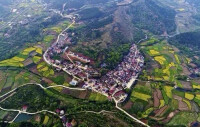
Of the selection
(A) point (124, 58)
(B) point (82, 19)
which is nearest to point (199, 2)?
(B) point (82, 19)

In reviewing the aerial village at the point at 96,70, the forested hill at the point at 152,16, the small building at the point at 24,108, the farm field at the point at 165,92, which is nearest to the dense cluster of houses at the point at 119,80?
the aerial village at the point at 96,70

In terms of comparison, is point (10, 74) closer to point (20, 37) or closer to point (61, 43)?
point (61, 43)

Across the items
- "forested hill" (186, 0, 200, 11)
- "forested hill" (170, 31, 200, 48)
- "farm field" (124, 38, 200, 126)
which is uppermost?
"farm field" (124, 38, 200, 126)

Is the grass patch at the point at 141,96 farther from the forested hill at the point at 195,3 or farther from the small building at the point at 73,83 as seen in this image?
the forested hill at the point at 195,3

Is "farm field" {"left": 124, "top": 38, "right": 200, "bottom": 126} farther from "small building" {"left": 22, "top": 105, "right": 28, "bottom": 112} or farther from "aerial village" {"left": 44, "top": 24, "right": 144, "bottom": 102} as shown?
"small building" {"left": 22, "top": 105, "right": 28, "bottom": 112}

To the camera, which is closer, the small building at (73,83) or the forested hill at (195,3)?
the small building at (73,83)

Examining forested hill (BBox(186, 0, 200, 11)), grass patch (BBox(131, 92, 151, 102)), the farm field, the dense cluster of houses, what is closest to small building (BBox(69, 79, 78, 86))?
the dense cluster of houses

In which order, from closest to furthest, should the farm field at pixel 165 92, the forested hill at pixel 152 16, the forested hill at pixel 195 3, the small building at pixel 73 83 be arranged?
the farm field at pixel 165 92, the small building at pixel 73 83, the forested hill at pixel 152 16, the forested hill at pixel 195 3
